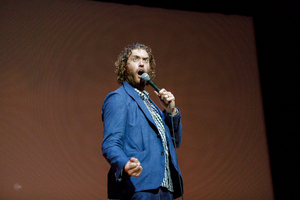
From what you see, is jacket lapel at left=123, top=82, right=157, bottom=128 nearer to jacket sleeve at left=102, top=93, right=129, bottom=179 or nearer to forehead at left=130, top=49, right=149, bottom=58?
jacket sleeve at left=102, top=93, right=129, bottom=179

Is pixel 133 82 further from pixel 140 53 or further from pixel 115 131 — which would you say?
pixel 115 131

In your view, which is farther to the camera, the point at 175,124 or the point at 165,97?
the point at 175,124

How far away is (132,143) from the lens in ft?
3.79

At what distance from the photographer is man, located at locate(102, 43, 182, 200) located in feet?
3.43

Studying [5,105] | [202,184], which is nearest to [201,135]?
[202,184]

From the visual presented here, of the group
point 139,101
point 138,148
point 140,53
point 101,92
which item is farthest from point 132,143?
point 101,92

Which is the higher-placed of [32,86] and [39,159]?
[32,86]

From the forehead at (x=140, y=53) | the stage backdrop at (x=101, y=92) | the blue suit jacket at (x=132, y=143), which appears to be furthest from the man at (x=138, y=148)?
the stage backdrop at (x=101, y=92)

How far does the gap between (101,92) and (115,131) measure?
1554mm

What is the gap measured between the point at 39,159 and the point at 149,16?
1852 millimetres

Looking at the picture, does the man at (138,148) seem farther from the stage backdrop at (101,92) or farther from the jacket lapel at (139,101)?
the stage backdrop at (101,92)

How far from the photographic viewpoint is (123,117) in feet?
3.84

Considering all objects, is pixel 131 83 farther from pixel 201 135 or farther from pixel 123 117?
pixel 201 135

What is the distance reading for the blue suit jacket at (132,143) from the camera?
1063 mm
